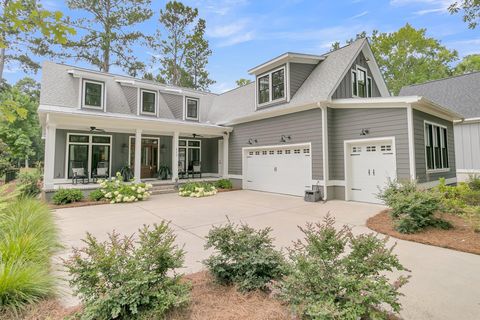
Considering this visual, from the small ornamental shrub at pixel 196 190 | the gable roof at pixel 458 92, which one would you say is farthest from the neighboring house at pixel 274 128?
the gable roof at pixel 458 92

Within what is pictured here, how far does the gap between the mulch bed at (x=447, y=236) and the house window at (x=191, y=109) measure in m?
12.1

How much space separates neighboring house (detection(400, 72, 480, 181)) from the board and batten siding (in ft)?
27.5

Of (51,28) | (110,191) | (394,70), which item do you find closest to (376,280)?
(51,28)

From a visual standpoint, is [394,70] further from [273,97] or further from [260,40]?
[273,97]

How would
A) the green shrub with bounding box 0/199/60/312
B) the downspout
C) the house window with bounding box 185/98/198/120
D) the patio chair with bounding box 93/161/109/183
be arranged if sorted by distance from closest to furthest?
the green shrub with bounding box 0/199/60/312 → the downspout → the patio chair with bounding box 93/161/109/183 → the house window with bounding box 185/98/198/120

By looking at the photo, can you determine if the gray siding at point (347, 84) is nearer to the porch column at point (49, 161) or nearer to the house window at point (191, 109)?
the house window at point (191, 109)

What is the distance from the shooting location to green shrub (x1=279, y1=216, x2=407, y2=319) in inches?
82.2

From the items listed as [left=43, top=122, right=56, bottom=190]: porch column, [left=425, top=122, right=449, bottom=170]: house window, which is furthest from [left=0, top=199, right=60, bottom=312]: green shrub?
[left=425, top=122, right=449, bottom=170]: house window

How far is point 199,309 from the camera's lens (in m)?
2.57

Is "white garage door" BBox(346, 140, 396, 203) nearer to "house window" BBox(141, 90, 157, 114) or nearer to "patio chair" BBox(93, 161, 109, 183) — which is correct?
"house window" BBox(141, 90, 157, 114)

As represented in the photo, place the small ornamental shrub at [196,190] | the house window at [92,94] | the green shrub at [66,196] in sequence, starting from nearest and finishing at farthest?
the green shrub at [66,196], the small ornamental shrub at [196,190], the house window at [92,94]

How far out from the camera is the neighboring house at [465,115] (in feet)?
41.1

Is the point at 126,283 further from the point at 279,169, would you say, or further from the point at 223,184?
the point at 223,184

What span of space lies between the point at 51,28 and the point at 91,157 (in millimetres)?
11774
